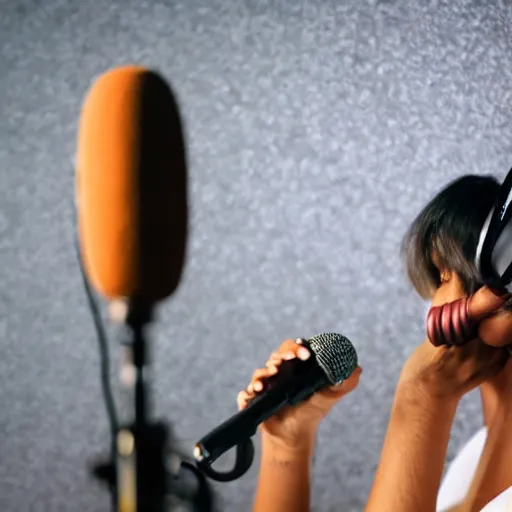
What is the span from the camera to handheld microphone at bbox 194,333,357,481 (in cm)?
63

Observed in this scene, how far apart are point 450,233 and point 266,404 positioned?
38cm

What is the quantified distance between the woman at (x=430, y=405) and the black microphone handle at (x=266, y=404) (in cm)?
8

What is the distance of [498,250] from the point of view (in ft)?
2.56

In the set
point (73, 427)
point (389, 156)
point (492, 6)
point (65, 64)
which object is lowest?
→ point (73, 427)

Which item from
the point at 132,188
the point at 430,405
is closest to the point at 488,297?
the point at 430,405

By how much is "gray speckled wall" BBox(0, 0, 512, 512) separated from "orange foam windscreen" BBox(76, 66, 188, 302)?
0.25m

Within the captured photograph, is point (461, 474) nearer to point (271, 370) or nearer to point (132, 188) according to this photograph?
point (271, 370)

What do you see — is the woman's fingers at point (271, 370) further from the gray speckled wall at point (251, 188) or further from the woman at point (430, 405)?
the gray speckled wall at point (251, 188)

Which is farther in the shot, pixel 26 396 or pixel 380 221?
pixel 26 396

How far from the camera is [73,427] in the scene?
3.70ft

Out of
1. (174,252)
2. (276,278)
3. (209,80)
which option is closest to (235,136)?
(209,80)

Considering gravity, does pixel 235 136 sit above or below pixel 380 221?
above

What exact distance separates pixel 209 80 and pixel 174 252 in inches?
15.4

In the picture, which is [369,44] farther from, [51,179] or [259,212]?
[51,179]
